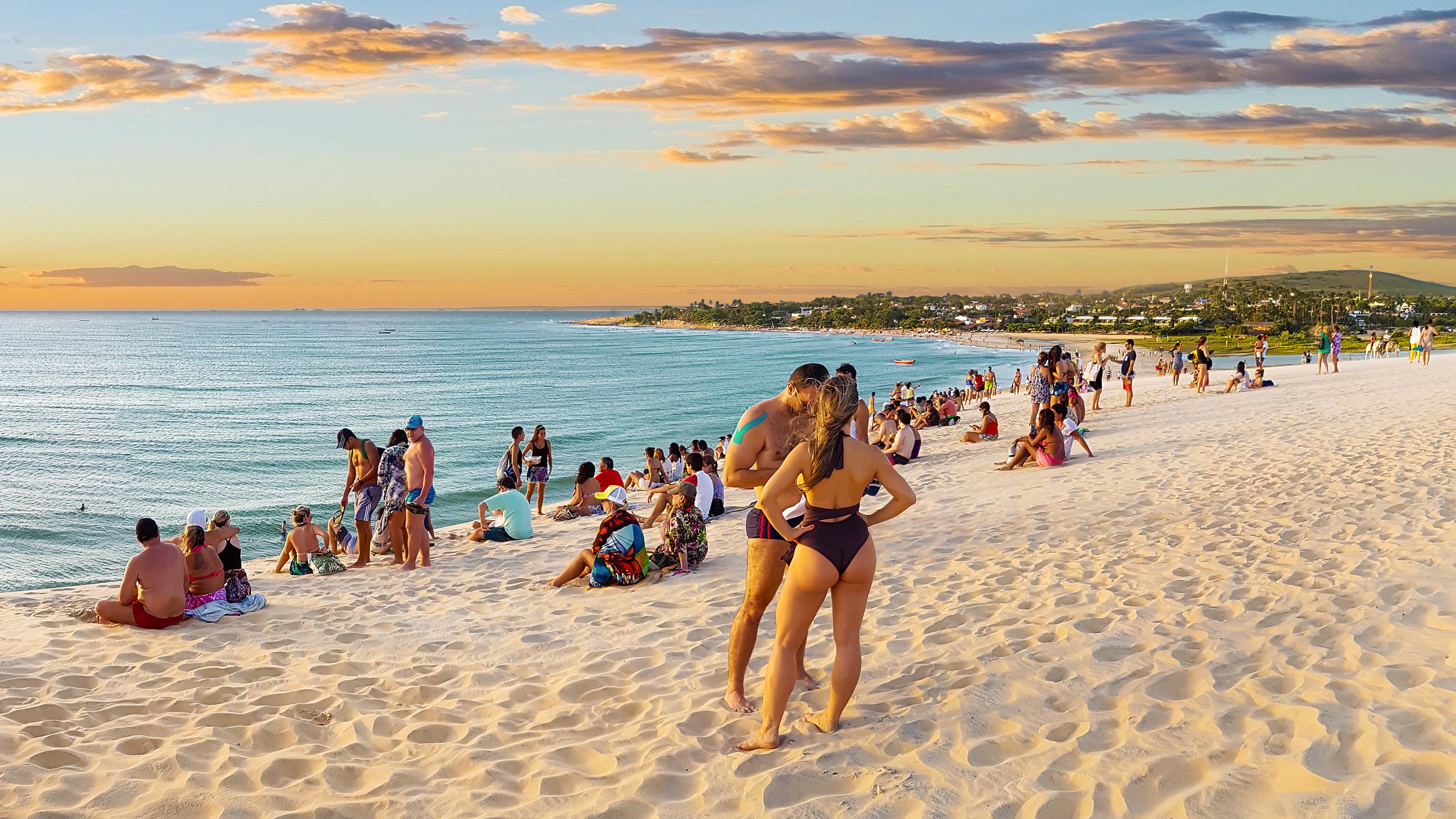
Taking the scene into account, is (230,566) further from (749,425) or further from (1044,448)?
(1044,448)

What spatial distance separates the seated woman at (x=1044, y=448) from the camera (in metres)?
12.2

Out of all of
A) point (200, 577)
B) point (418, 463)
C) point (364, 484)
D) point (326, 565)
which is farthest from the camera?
point (364, 484)

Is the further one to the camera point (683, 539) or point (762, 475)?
point (683, 539)

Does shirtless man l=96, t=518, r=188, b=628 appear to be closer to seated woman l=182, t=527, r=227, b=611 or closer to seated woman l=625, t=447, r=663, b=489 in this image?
seated woman l=182, t=527, r=227, b=611

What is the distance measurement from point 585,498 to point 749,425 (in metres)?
9.09

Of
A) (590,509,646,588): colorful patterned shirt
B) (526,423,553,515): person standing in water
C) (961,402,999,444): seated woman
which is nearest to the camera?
(590,509,646,588): colorful patterned shirt

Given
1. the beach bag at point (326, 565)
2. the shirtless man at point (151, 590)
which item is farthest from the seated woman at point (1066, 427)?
the shirtless man at point (151, 590)

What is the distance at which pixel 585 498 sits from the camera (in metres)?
12.8

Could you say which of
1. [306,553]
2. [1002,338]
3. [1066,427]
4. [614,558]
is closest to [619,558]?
[614,558]

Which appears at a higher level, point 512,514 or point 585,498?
point 512,514

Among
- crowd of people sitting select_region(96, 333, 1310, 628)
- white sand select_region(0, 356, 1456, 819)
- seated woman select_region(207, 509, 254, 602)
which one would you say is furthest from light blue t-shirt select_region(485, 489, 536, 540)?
seated woman select_region(207, 509, 254, 602)

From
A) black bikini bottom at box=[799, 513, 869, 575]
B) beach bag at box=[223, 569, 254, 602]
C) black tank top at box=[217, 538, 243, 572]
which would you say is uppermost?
black bikini bottom at box=[799, 513, 869, 575]

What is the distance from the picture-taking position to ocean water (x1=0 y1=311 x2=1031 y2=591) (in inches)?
712

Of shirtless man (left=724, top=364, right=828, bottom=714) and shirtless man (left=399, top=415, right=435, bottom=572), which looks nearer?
shirtless man (left=724, top=364, right=828, bottom=714)
